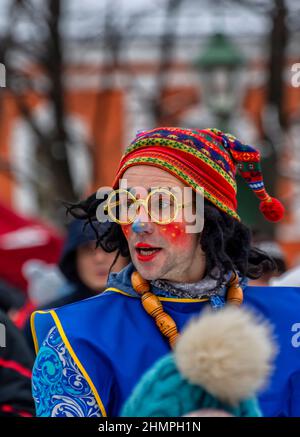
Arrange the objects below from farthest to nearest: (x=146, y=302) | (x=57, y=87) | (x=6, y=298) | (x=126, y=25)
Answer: (x=126, y=25) → (x=57, y=87) → (x=6, y=298) → (x=146, y=302)

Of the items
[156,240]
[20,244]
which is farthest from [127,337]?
[20,244]

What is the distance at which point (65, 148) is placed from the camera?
912 centimetres

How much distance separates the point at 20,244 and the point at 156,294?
5.40 m

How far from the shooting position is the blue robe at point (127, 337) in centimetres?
232

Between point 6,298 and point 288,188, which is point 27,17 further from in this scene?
point 288,188

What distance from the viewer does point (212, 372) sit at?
68.4 inches

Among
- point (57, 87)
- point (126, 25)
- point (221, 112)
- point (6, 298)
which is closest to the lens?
point (6, 298)

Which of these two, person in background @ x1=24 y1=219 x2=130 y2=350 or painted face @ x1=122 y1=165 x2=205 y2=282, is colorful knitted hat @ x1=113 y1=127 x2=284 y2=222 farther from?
→ person in background @ x1=24 y1=219 x2=130 y2=350

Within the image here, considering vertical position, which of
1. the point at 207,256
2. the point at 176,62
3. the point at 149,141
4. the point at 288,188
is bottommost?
the point at 288,188

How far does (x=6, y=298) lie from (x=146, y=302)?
3.10 meters

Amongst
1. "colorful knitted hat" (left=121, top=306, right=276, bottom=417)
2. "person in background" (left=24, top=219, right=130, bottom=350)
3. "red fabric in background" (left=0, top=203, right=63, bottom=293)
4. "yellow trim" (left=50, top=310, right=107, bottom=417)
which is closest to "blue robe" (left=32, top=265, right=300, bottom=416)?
"yellow trim" (left=50, top=310, right=107, bottom=417)

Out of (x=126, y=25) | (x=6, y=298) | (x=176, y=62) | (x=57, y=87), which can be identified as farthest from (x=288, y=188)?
(x=6, y=298)

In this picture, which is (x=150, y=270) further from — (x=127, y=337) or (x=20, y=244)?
(x=20, y=244)

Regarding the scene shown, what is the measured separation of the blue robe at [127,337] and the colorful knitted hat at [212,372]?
0.48m
